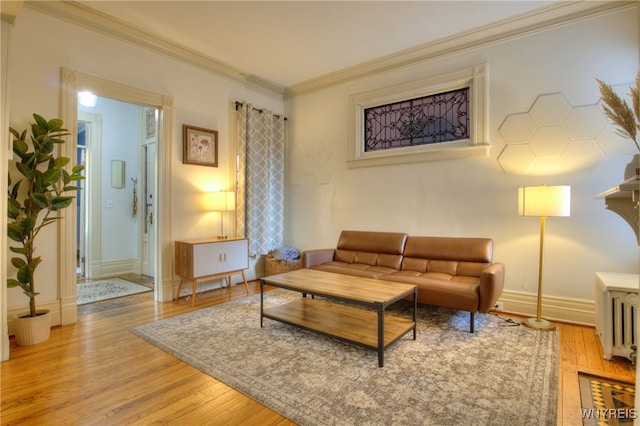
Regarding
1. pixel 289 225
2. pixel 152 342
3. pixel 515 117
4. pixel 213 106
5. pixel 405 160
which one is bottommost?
pixel 152 342

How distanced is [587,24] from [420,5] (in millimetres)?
1593

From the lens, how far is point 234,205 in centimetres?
432

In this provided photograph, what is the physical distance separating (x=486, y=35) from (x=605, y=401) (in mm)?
3411

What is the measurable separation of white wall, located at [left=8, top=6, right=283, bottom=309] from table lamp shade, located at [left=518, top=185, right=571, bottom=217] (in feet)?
11.9

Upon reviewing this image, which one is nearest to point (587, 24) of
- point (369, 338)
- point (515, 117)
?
point (515, 117)

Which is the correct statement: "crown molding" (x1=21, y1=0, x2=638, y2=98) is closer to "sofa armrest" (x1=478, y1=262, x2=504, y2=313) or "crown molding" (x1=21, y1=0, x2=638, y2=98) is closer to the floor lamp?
the floor lamp

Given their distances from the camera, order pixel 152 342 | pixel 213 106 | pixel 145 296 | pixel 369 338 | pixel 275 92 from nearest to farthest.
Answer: pixel 369 338 < pixel 152 342 < pixel 145 296 < pixel 213 106 < pixel 275 92

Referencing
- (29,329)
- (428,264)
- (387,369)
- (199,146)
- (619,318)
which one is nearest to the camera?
(387,369)

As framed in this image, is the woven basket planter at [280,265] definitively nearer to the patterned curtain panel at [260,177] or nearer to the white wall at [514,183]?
the patterned curtain panel at [260,177]

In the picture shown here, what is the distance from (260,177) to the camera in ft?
15.6

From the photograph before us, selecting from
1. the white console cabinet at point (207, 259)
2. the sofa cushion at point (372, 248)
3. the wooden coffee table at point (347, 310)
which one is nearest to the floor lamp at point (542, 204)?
the wooden coffee table at point (347, 310)

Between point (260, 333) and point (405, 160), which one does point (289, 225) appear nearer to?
point (405, 160)

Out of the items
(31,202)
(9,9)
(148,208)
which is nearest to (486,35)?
(9,9)

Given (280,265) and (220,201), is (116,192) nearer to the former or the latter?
(220,201)
